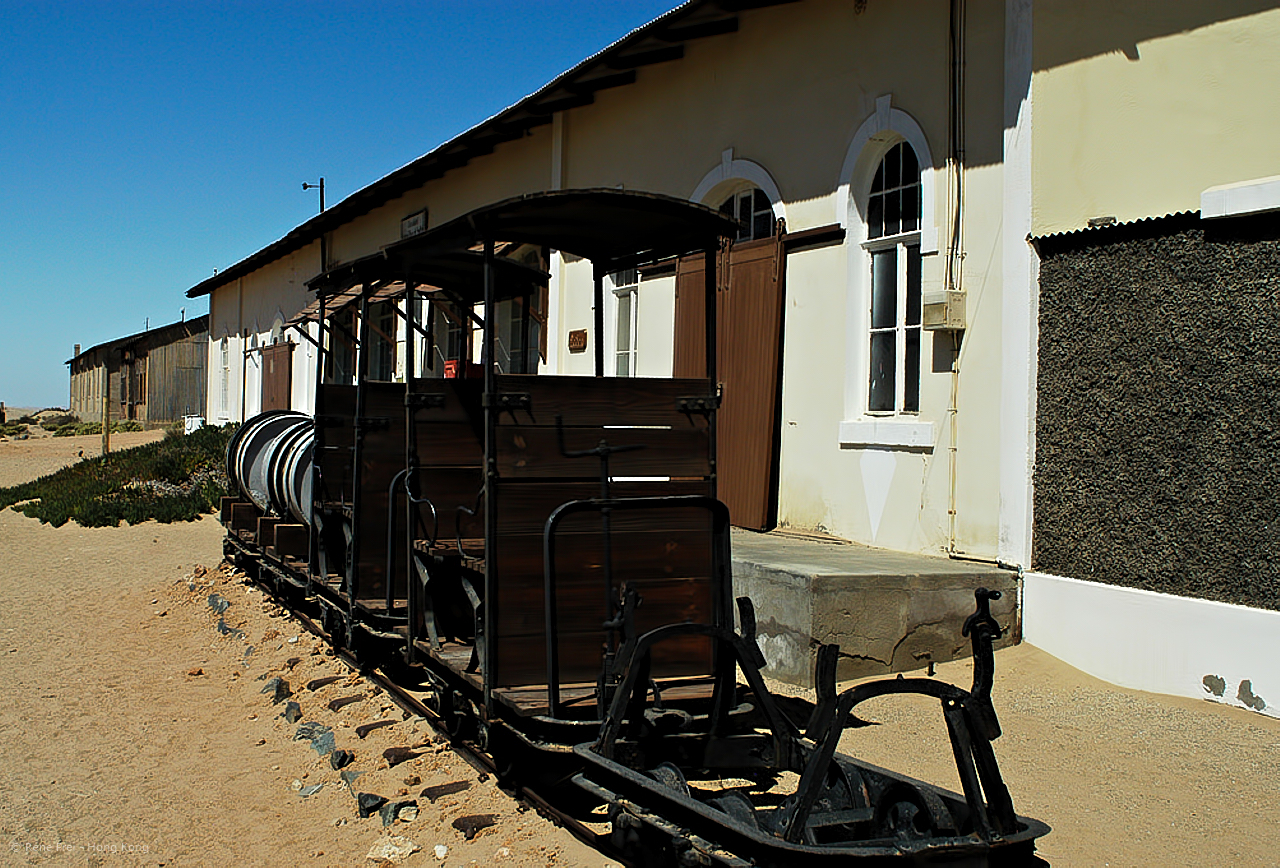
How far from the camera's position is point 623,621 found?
4445 mm

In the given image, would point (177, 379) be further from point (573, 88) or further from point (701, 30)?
point (701, 30)

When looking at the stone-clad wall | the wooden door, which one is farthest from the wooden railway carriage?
the wooden door

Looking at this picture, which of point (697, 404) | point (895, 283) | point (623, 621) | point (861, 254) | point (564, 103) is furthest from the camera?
point (564, 103)

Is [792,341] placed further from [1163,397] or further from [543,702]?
[543,702]

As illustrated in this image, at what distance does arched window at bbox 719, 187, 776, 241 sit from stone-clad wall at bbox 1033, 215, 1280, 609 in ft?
12.4

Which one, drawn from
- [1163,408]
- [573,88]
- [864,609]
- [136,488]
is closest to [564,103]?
[573,88]

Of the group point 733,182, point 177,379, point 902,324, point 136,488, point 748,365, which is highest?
point 733,182

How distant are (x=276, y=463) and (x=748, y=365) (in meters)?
4.93

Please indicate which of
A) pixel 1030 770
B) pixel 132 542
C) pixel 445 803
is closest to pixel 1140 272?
pixel 1030 770

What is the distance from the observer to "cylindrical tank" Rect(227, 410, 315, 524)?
33.0 feet

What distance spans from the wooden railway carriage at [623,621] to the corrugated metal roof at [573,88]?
4510 millimetres

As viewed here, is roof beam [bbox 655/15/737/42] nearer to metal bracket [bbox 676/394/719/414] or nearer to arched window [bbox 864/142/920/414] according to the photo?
arched window [bbox 864/142/920/414]

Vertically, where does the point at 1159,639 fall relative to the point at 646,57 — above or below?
below

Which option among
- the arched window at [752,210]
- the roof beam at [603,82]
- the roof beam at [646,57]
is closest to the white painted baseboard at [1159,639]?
the arched window at [752,210]
